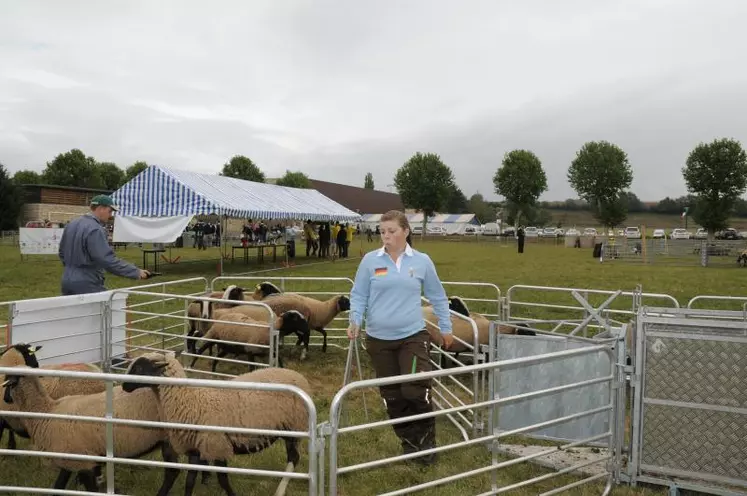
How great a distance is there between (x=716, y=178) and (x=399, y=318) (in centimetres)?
5564

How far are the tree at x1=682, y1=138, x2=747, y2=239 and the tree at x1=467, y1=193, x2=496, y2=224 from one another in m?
71.7

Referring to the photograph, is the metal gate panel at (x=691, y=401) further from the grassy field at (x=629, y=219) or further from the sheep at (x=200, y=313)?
the grassy field at (x=629, y=219)

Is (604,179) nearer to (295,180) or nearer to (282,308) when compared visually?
(295,180)

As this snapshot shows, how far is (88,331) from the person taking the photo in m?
6.29

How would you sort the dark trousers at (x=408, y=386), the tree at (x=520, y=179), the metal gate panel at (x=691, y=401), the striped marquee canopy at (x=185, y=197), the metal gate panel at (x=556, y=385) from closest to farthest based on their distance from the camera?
the metal gate panel at (x=691, y=401) → the metal gate panel at (x=556, y=385) → the dark trousers at (x=408, y=386) → the striped marquee canopy at (x=185, y=197) → the tree at (x=520, y=179)

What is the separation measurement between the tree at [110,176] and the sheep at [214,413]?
10632cm

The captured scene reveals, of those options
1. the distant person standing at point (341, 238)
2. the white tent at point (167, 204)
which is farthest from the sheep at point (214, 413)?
the distant person standing at point (341, 238)

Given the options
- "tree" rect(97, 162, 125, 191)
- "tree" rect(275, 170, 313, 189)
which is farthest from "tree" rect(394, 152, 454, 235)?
"tree" rect(97, 162, 125, 191)

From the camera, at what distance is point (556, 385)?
14.9 ft

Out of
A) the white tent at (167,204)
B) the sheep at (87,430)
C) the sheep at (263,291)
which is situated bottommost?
the sheep at (87,430)

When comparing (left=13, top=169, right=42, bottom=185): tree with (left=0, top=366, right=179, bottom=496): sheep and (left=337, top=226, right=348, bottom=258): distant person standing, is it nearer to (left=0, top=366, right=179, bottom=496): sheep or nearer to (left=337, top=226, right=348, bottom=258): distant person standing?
(left=337, top=226, right=348, bottom=258): distant person standing

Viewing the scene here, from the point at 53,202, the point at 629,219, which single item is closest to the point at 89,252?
the point at 53,202

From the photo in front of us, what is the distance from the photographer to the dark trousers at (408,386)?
14.6 ft

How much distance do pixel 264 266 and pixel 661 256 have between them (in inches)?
944
